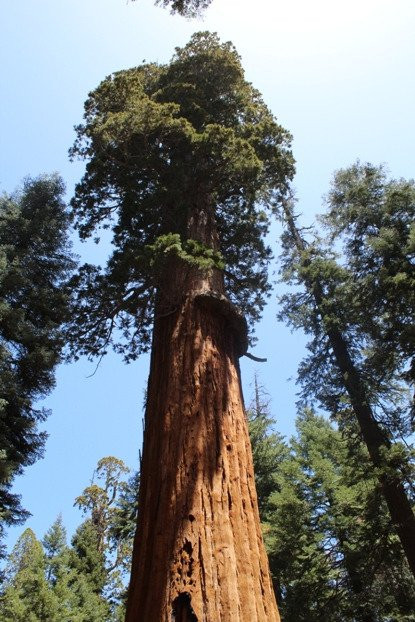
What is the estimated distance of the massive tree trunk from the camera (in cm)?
301

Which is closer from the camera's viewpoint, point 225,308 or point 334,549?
point 225,308

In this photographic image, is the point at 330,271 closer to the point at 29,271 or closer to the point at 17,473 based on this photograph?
the point at 29,271

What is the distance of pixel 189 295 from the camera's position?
554 cm

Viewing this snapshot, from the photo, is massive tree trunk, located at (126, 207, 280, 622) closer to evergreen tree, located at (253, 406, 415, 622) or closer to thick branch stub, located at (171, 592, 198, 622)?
thick branch stub, located at (171, 592, 198, 622)

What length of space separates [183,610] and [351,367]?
986 centimetres

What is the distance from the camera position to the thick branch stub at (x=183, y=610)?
2.85 m

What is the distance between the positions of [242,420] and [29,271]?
28.3 feet

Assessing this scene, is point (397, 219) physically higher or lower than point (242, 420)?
higher

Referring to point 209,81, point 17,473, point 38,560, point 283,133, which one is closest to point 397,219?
point 283,133

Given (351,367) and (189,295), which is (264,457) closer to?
(351,367)

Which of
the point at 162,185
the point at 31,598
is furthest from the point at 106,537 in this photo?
the point at 162,185

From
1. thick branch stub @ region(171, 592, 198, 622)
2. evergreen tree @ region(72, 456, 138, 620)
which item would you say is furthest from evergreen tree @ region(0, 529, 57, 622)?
thick branch stub @ region(171, 592, 198, 622)

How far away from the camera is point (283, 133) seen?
929 cm

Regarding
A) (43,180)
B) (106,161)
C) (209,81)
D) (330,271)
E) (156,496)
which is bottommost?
(156,496)
